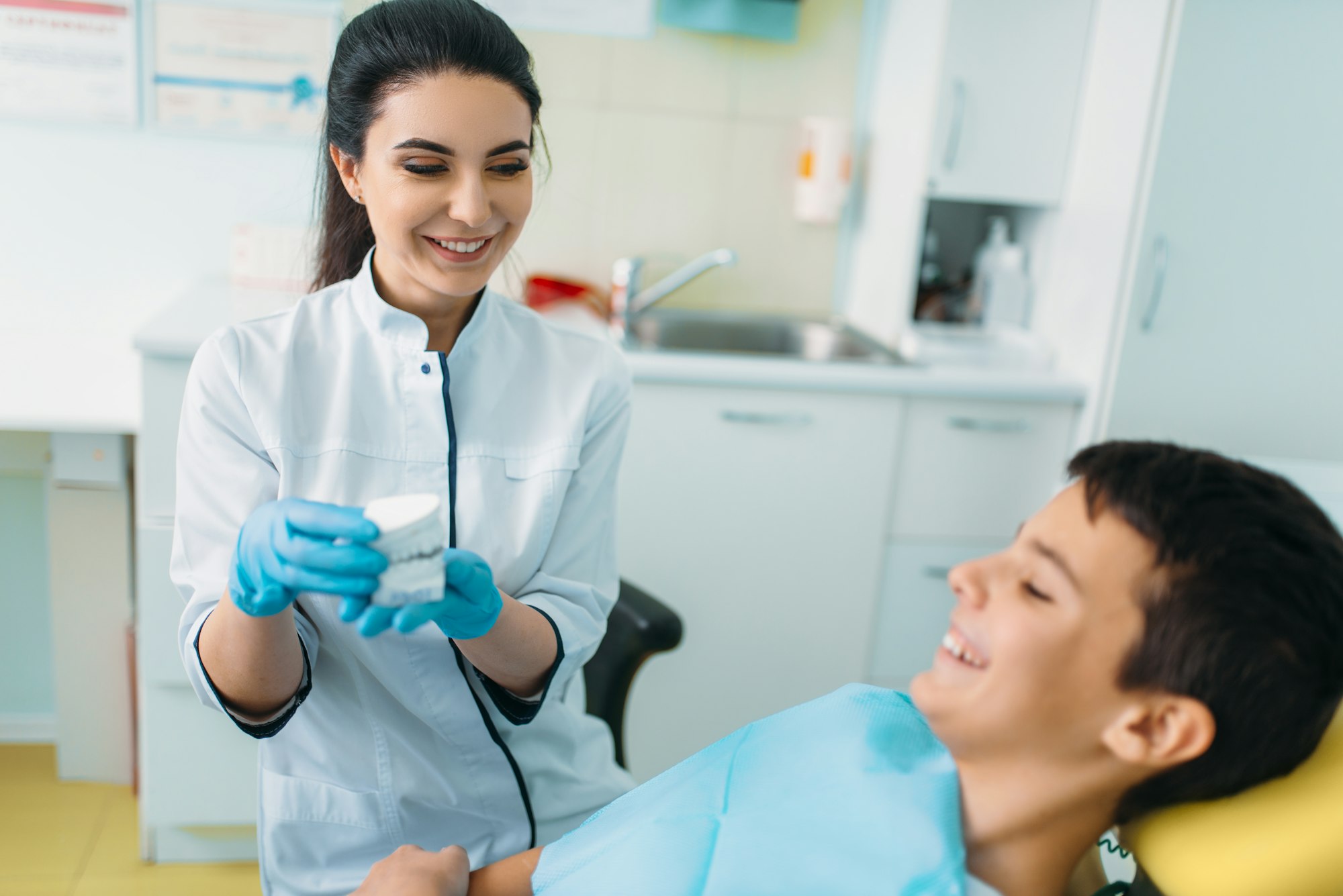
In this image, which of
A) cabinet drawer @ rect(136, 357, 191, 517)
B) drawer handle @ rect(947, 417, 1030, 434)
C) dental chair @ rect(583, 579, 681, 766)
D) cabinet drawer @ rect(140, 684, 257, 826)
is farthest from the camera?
drawer handle @ rect(947, 417, 1030, 434)

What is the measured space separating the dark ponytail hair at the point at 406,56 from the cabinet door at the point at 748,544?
94 cm

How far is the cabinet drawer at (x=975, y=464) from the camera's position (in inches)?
81.7

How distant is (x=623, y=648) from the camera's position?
137 centimetres

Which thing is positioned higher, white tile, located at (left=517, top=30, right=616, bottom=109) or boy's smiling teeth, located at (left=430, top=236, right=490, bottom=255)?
white tile, located at (left=517, top=30, right=616, bottom=109)

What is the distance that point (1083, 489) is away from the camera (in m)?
0.86

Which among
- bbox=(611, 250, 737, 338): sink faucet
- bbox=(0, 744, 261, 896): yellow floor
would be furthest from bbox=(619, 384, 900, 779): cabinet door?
bbox=(0, 744, 261, 896): yellow floor

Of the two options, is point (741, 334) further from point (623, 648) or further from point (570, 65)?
point (623, 648)

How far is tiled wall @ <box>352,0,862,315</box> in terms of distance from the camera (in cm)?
239

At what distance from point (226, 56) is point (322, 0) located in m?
0.23

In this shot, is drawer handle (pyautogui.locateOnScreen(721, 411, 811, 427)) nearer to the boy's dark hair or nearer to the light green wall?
the boy's dark hair

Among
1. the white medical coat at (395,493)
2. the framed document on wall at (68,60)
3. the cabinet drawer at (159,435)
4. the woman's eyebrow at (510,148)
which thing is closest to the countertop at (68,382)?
the cabinet drawer at (159,435)

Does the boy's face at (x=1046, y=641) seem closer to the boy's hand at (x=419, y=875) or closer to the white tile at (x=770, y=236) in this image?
the boy's hand at (x=419, y=875)

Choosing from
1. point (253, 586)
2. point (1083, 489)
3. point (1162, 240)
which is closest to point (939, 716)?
point (1083, 489)

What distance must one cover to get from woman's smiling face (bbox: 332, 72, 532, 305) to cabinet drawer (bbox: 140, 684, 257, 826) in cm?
112
